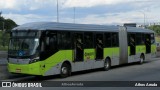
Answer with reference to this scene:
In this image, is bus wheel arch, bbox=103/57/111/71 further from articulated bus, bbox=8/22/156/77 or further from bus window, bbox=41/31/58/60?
bus window, bbox=41/31/58/60

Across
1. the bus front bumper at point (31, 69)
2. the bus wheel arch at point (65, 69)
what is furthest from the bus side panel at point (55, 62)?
the bus front bumper at point (31, 69)

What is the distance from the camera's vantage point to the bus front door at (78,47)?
64.1 feet

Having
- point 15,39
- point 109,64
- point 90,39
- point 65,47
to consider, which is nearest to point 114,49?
point 109,64

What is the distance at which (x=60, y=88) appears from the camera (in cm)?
1383

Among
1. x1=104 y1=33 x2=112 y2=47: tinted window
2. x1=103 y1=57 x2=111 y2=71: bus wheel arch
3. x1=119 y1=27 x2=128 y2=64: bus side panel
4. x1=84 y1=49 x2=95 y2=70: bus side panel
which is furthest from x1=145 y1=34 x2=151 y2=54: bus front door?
x1=84 y1=49 x2=95 y2=70: bus side panel

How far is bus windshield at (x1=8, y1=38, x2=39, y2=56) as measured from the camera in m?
16.9

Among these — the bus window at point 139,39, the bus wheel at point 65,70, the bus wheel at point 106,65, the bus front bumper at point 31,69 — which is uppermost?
the bus window at point 139,39

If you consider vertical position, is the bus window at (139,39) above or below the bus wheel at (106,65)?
above

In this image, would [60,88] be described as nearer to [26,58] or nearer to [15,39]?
[26,58]

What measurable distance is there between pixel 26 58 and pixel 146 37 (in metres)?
15.0

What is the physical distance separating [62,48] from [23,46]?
6.96 ft

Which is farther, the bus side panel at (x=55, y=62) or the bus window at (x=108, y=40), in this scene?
the bus window at (x=108, y=40)

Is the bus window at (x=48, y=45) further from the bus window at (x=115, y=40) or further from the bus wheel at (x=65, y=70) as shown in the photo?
the bus window at (x=115, y=40)

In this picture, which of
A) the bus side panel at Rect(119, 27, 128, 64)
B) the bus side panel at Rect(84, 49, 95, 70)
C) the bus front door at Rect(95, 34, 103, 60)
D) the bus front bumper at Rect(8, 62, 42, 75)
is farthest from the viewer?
the bus side panel at Rect(119, 27, 128, 64)
